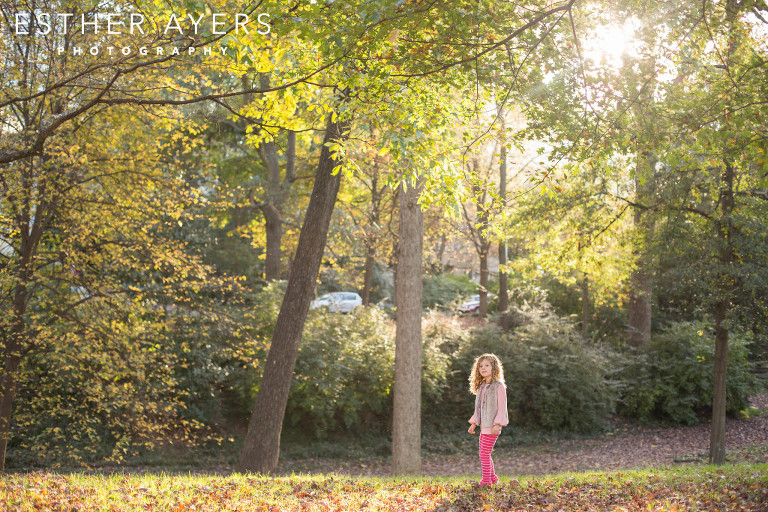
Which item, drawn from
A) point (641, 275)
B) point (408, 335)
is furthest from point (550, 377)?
point (408, 335)

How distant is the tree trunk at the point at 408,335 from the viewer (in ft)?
41.8

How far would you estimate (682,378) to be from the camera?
18109 mm

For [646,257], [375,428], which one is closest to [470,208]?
[375,428]

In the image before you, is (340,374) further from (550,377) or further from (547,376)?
(550,377)

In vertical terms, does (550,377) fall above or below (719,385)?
below

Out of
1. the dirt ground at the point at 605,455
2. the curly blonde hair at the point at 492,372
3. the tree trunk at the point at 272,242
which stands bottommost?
the dirt ground at the point at 605,455

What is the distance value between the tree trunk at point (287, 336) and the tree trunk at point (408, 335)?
2.77 meters

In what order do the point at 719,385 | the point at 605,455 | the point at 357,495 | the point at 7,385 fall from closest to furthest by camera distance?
the point at 357,495 → the point at 7,385 → the point at 719,385 → the point at 605,455

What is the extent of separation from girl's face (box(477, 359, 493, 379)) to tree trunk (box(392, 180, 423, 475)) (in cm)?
520

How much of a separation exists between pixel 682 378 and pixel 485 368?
12722 mm

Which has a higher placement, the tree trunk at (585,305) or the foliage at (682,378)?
the tree trunk at (585,305)

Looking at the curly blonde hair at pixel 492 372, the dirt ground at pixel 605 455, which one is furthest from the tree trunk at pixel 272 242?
the curly blonde hair at pixel 492 372

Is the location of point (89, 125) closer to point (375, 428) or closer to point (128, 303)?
point (128, 303)

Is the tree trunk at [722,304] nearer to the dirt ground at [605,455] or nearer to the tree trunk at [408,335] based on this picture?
the dirt ground at [605,455]
